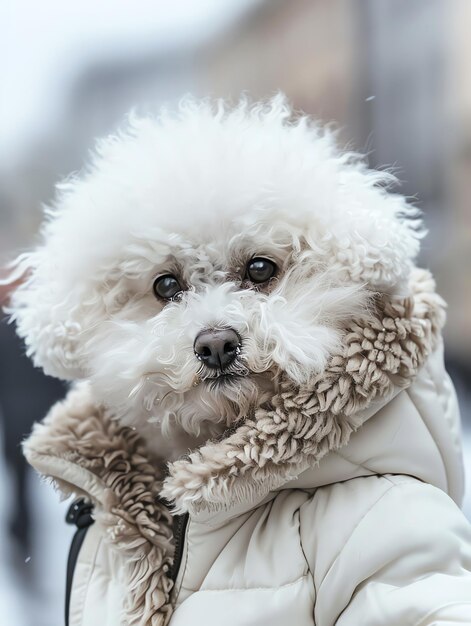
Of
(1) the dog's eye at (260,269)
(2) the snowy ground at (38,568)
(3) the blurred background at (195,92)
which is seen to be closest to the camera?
(1) the dog's eye at (260,269)

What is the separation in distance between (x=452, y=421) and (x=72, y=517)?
44cm

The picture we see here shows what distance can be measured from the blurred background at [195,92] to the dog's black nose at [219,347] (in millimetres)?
1113

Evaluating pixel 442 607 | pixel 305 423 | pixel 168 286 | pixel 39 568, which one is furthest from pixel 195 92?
pixel 442 607

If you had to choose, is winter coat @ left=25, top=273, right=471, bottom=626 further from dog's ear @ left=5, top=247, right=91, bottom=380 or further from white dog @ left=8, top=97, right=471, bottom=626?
dog's ear @ left=5, top=247, right=91, bottom=380

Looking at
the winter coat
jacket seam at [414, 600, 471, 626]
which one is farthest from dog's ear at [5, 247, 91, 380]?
jacket seam at [414, 600, 471, 626]

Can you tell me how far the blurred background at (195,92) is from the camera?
171cm

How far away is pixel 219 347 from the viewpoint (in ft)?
1.68

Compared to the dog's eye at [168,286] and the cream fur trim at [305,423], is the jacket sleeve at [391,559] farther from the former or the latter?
the dog's eye at [168,286]

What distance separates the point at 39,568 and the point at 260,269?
4.27 ft

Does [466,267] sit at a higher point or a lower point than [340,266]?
lower

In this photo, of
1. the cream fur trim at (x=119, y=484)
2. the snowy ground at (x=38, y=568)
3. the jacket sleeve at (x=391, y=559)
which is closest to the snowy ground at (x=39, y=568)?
the snowy ground at (x=38, y=568)

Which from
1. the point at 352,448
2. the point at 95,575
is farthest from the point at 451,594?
the point at 95,575

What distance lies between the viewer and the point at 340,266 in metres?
0.54

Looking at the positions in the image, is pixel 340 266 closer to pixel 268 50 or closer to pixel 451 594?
pixel 451 594
